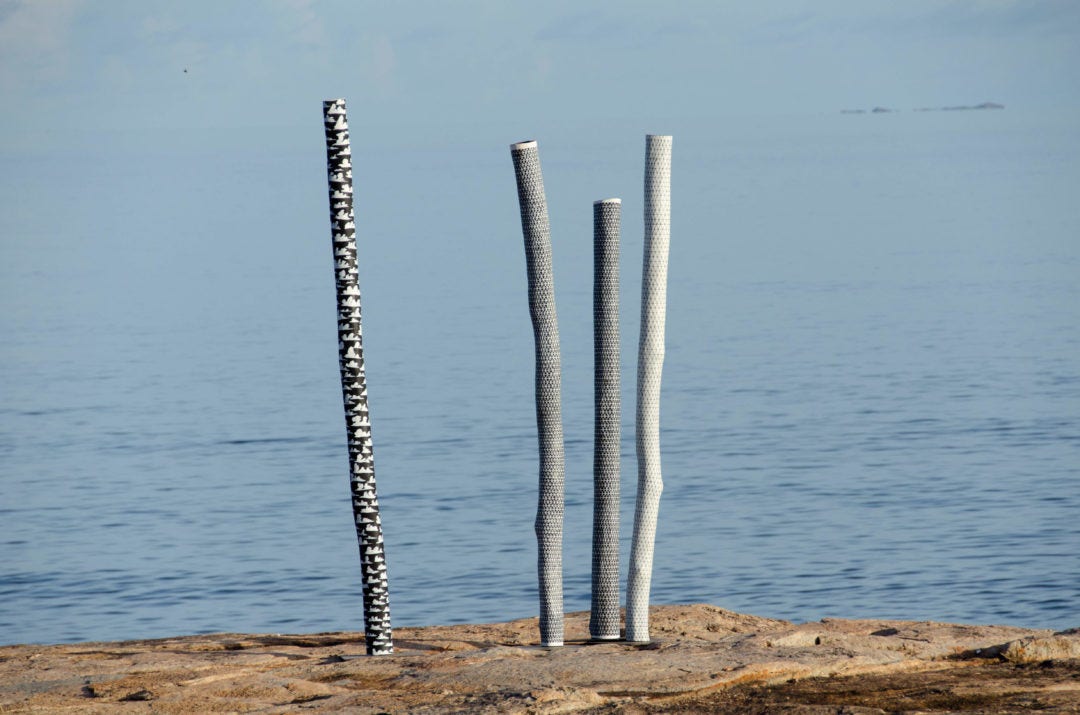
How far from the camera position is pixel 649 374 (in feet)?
35.7

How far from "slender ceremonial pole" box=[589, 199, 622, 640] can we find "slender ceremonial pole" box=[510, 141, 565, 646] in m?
Answer: 0.28

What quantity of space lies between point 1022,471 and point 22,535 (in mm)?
14429

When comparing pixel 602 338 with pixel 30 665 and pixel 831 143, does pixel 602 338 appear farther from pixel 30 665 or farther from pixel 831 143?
pixel 831 143

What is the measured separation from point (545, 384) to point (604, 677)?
2.18 metres

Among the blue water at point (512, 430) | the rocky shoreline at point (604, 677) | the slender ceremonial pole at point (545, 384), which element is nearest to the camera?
the rocky shoreline at point (604, 677)

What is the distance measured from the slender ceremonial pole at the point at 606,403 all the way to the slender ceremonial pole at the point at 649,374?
6.3 inches

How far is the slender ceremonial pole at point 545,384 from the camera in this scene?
35.3 ft

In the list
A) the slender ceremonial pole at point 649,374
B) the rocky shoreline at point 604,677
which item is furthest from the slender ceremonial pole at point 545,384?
the slender ceremonial pole at point 649,374

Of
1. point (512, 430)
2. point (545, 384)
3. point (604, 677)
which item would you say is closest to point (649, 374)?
point (545, 384)

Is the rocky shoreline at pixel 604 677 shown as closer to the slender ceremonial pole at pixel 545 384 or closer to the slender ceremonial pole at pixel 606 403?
Answer: the slender ceremonial pole at pixel 545 384

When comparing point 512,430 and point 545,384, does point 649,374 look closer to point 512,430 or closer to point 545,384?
point 545,384

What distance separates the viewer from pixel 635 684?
9.38 m

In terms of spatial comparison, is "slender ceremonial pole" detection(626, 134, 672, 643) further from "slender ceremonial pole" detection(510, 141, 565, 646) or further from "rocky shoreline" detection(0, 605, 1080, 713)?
"slender ceremonial pole" detection(510, 141, 565, 646)

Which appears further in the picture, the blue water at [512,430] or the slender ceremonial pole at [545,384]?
the blue water at [512,430]
